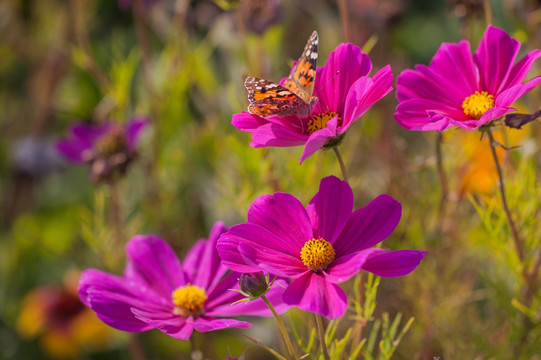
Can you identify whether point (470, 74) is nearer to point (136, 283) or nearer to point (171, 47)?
point (136, 283)

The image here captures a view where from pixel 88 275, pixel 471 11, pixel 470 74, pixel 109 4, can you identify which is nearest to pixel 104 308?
pixel 88 275

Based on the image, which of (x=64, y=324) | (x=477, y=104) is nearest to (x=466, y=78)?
(x=477, y=104)

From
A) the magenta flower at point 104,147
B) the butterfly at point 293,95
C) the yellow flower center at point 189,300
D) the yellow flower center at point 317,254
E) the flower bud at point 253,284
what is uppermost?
the butterfly at point 293,95

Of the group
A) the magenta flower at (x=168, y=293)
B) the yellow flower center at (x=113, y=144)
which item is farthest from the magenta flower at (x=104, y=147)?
the magenta flower at (x=168, y=293)

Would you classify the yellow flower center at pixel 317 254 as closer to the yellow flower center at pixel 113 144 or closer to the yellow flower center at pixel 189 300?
the yellow flower center at pixel 189 300

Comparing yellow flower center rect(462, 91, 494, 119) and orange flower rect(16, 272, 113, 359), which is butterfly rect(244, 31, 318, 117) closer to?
yellow flower center rect(462, 91, 494, 119)
